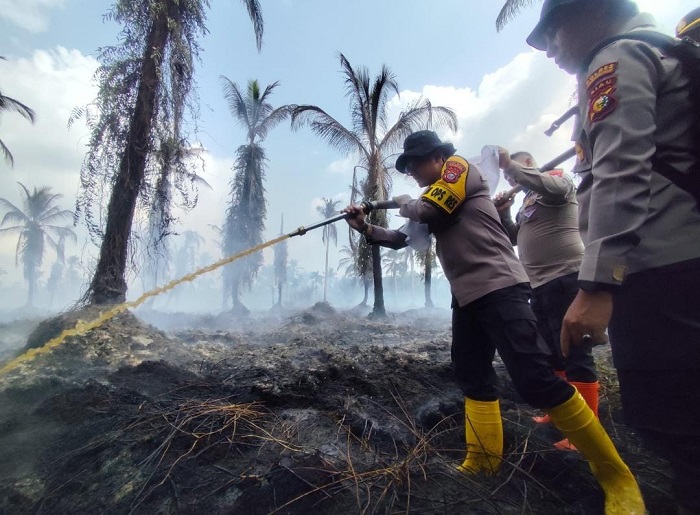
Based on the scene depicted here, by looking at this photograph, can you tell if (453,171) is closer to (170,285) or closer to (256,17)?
(170,285)

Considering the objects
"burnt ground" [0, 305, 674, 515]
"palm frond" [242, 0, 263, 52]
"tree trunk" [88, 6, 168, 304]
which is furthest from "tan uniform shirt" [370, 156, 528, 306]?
"palm frond" [242, 0, 263, 52]

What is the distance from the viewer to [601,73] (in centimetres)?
114

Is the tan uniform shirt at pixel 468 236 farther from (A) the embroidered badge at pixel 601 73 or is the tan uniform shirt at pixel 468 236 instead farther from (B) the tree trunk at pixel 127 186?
(B) the tree trunk at pixel 127 186

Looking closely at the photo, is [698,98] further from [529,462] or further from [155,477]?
[155,477]

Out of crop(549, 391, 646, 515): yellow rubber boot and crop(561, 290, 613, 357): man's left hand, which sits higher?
crop(561, 290, 613, 357): man's left hand

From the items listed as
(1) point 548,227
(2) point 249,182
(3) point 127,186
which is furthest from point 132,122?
(2) point 249,182

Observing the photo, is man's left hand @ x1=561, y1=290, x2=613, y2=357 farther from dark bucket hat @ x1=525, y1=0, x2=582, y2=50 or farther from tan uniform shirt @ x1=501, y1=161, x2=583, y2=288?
tan uniform shirt @ x1=501, y1=161, x2=583, y2=288

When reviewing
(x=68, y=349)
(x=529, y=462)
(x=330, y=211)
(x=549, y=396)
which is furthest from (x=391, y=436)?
(x=330, y=211)

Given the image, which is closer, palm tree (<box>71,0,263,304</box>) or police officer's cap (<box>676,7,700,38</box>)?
police officer's cap (<box>676,7,700,38</box>)

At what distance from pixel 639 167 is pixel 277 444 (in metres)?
2.02

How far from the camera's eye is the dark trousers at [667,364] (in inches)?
39.7

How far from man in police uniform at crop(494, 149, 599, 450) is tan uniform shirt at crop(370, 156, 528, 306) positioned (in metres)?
0.77

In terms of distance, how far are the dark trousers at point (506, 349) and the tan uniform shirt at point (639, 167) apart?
60cm

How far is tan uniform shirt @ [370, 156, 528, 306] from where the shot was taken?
5.90 feet
